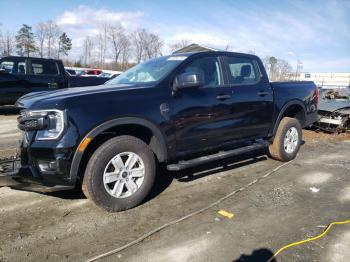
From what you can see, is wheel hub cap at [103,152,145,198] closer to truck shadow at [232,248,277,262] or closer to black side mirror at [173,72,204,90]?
black side mirror at [173,72,204,90]

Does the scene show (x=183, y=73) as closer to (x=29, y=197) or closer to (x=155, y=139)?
(x=155, y=139)

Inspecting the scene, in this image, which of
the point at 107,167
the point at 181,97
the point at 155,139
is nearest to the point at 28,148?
the point at 107,167

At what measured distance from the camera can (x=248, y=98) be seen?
5082 millimetres

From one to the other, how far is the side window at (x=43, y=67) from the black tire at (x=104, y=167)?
8570 mm

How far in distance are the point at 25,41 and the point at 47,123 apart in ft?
232

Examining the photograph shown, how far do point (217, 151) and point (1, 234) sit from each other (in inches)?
120

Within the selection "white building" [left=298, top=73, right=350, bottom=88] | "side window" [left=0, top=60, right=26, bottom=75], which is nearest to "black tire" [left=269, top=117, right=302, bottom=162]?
"side window" [left=0, top=60, right=26, bottom=75]

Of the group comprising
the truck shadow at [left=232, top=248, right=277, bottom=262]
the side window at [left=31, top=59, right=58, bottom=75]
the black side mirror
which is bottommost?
the truck shadow at [left=232, top=248, right=277, bottom=262]

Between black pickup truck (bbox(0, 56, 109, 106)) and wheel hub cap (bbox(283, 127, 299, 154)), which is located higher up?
black pickup truck (bbox(0, 56, 109, 106))

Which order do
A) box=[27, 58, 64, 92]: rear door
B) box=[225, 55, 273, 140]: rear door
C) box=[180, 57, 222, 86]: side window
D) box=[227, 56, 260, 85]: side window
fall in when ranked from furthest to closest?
1. box=[27, 58, 64, 92]: rear door
2. box=[227, 56, 260, 85]: side window
3. box=[225, 55, 273, 140]: rear door
4. box=[180, 57, 222, 86]: side window

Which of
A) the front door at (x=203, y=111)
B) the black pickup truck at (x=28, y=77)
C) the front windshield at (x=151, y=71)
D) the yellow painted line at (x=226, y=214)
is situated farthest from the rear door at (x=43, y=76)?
the yellow painted line at (x=226, y=214)

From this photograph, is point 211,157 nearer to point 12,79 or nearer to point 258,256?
point 258,256

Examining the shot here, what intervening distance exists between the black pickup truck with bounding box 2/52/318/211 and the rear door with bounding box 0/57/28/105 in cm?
719

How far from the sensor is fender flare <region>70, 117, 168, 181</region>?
11.2 ft
